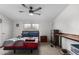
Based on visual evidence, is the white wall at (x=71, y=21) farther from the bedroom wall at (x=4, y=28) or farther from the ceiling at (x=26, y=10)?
the bedroom wall at (x=4, y=28)

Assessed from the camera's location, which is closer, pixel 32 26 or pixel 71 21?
pixel 71 21

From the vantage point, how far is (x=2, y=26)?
4.93 meters

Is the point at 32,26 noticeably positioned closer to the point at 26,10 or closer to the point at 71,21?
the point at 26,10

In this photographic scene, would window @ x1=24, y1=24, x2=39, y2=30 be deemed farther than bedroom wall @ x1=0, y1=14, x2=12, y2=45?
Yes

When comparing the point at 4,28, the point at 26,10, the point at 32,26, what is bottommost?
the point at 4,28

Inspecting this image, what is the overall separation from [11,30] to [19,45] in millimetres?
2422

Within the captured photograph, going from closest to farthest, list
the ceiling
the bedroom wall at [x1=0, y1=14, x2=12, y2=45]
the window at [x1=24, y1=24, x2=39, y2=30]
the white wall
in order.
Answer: the white wall
the ceiling
the bedroom wall at [x1=0, y1=14, x2=12, y2=45]
the window at [x1=24, y1=24, x2=39, y2=30]

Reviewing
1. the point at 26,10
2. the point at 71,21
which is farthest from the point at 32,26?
the point at 71,21

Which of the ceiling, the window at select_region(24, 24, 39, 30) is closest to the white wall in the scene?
the ceiling

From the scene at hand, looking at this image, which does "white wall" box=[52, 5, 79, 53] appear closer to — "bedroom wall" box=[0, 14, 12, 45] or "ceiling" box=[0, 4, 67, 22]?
"ceiling" box=[0, 4, 67, 22]

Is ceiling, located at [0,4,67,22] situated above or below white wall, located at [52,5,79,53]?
above
